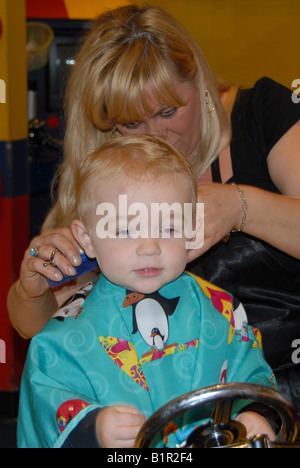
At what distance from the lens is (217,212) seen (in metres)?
1.34

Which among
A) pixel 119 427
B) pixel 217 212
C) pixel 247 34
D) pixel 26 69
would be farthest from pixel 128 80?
pixel 26 69

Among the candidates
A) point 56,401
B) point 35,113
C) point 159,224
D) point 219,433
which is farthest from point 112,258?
point 35,113

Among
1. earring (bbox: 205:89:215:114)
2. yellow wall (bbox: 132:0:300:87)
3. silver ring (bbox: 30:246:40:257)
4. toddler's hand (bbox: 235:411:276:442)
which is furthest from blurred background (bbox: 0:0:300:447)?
toddler's hand (bbox: 235:411:276:442)

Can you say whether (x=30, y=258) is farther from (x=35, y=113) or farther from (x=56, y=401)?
(x=35, y=113)

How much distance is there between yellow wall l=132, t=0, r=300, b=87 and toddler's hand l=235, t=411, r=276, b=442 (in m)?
1.54

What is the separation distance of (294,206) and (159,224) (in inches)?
17.8

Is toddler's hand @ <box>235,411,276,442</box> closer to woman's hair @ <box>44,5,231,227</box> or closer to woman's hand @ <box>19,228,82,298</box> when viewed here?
woman's hand @ <box>19,228,82,298</box>

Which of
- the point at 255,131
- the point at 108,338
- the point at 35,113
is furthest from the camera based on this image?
the point at 35,113

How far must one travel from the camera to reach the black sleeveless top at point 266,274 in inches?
60.0

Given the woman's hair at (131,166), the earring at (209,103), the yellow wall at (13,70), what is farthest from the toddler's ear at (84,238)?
the yellow wall at (13,70)

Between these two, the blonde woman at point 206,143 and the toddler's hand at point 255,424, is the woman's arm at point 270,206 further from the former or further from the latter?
the toddler's hand at point 255,424

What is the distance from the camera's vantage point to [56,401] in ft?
3.59

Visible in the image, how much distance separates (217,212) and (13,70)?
169 centimetres

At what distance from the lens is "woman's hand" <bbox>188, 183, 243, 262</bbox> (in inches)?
51.5
